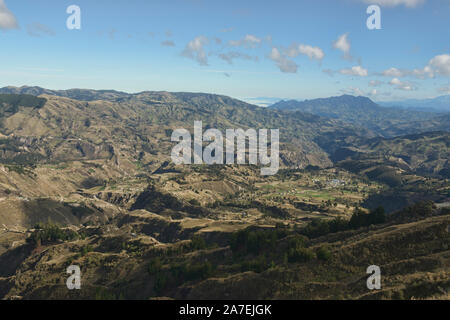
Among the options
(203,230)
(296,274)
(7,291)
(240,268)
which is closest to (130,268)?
(240,268)

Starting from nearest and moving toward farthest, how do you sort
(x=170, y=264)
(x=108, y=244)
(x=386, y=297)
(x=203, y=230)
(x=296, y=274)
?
(x=386, y=297)
(x=296, y=274)
(x=170, y=264)
(x=108, y=244)
(x=203, y=230)

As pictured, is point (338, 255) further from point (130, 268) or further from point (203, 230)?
point (203, 230)

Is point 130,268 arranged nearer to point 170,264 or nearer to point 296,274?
point 170,264
